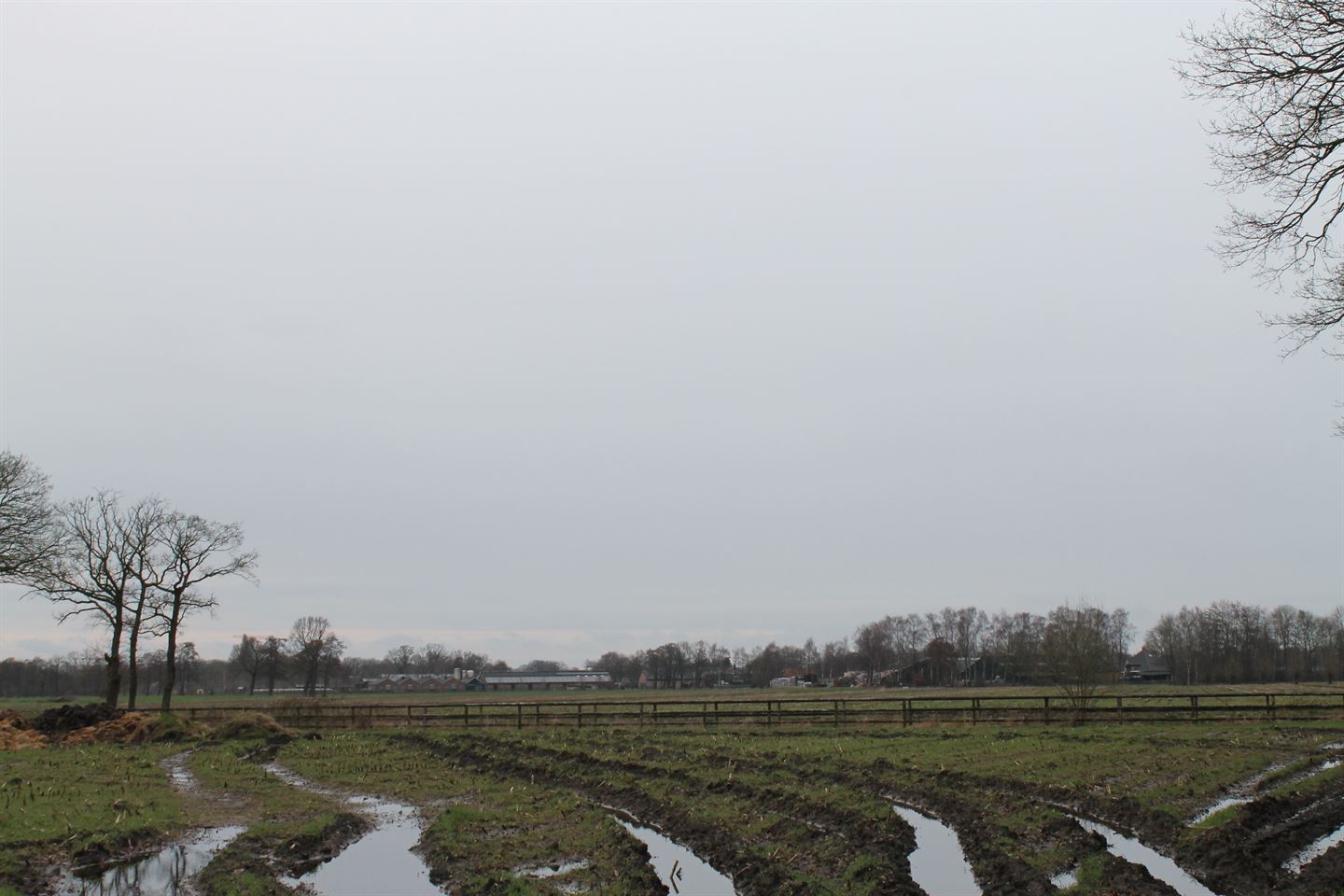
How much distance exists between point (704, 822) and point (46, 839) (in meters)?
10.5

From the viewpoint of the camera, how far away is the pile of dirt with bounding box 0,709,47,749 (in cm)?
3329

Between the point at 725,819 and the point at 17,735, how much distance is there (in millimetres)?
31607

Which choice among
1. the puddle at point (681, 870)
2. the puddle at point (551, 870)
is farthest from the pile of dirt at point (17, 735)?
the puddle at point (551, 870)

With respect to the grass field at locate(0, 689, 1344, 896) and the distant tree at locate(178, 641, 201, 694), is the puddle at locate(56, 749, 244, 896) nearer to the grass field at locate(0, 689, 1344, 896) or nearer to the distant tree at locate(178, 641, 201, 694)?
the grass field at locate(0, 689, 1344, 896)

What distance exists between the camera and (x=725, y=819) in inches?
625

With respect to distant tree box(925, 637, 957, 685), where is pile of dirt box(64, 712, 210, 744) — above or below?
above

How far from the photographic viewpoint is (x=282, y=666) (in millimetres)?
103938

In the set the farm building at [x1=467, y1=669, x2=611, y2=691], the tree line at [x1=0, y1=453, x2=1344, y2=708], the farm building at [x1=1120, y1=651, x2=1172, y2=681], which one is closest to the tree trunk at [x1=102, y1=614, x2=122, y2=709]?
the tree line at [x1=0, y1=453, x2=1344, y2=708]

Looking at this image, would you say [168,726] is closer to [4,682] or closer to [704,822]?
[704,822]

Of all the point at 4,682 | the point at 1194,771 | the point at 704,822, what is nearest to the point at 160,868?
the point at 704,822

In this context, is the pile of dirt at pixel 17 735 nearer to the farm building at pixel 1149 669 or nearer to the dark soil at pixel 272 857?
the dark soil at pixel 272 857

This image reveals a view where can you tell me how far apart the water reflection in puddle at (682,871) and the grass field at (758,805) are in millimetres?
262

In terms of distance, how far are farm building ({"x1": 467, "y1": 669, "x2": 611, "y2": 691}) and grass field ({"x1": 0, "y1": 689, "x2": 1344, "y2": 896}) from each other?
507ft

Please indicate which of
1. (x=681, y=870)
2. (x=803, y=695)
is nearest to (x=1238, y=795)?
(x=681, y=870)
